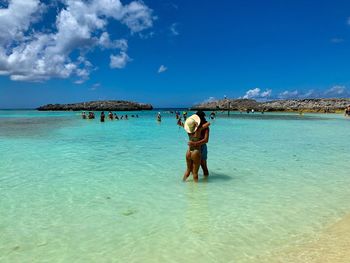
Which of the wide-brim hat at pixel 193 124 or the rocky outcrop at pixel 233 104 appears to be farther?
the rocky outcrop at pixel 233 104

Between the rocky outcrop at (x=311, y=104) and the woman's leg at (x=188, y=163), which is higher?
the rocky outcrop at (x=311, y=104)

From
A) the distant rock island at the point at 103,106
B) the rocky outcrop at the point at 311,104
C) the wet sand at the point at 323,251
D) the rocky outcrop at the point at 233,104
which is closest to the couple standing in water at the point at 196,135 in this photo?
the wet sand at the point at 323,251

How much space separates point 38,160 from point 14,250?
8.88 metres

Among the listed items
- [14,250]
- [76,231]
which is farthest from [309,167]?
[14,250]

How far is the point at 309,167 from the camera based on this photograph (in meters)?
11.8

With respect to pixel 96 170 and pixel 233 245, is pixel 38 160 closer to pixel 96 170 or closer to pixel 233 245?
pixel 96 170

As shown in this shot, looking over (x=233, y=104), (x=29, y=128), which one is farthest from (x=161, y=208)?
(x=233, y=104)

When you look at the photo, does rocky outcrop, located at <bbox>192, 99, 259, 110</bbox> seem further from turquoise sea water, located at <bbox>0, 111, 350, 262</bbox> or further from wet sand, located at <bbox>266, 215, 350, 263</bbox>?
wet sand, located at <bbox>266, 215, 350, 263</bbox>

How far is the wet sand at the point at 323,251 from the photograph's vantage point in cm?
475

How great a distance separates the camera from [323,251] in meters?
5.01

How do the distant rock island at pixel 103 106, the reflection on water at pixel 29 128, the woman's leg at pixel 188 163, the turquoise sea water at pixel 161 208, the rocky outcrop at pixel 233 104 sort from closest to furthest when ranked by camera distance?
the turquoise sea water at pixel 161 208, the woman's leg at pixel 188 163, the reflection on water at pixel 29 128, the rocky outcrop at pixel 233 104, the distant rock island at pixel 103 106

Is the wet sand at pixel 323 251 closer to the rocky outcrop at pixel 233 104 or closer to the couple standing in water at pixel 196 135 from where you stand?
the couple standing in water at pixel 196 135

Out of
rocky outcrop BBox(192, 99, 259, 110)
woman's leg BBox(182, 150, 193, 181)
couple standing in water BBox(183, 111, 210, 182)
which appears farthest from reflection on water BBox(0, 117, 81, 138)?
rocky outcrop BBox(192, 99, 259, 110)

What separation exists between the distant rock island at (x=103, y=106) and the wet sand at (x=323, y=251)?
5933 inches
